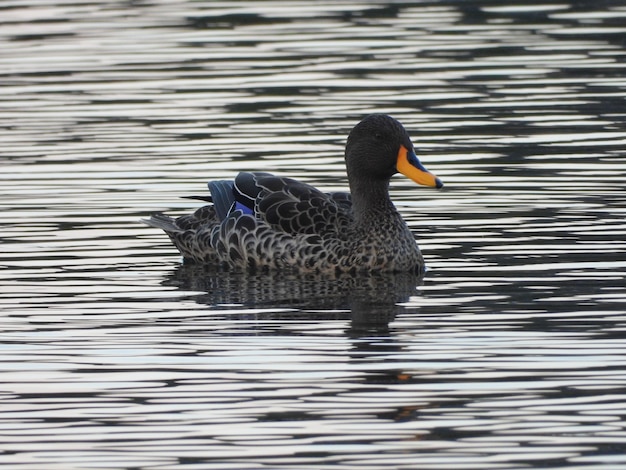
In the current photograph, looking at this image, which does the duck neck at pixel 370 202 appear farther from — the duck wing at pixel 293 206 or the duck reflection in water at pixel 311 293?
the duck reflection in water at pixel 311 293

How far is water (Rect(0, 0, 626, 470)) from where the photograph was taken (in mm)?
8508

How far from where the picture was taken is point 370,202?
1330 cm

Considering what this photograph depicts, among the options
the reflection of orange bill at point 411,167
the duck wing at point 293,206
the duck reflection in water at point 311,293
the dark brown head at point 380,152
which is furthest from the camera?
the duck wing at point 293,206

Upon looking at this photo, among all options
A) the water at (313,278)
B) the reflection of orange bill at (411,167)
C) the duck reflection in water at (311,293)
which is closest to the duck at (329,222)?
the reflection of orange bill at (411,167)

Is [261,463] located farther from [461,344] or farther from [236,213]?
[236,213]

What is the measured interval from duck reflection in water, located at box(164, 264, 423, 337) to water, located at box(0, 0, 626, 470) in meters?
0.03

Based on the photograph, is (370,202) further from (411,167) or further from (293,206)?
(293,206)

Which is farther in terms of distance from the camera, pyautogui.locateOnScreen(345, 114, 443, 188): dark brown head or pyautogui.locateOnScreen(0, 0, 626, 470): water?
pyautogui.locateOnScreen(345, 114, 443, 188): dark brown head

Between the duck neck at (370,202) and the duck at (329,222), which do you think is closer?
the duck at (329,222)

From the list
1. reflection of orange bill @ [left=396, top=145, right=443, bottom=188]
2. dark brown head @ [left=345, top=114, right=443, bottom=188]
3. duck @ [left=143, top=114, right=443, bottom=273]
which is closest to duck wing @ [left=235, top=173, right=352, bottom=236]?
duck @ [left=143, top=114, right=443, bottom=273]

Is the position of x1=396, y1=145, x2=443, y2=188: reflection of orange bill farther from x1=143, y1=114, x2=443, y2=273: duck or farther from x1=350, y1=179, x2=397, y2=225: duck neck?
x1=350, y1=179, x2=397, y2=225: duck neck

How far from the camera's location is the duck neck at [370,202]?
43.3ft

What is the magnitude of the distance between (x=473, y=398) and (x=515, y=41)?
16.6 m

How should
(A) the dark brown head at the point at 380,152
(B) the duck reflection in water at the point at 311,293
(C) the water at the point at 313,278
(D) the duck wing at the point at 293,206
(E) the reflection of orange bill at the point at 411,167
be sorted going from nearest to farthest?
(C) the water at the point at 313,278, (B) the duck reflection in water at the point at 311,293, (E) the reflection of orange bill at the point at 411,167, (A) the dark brown head at the point at 380,152, (D) the duck wing at the point at 293,206
